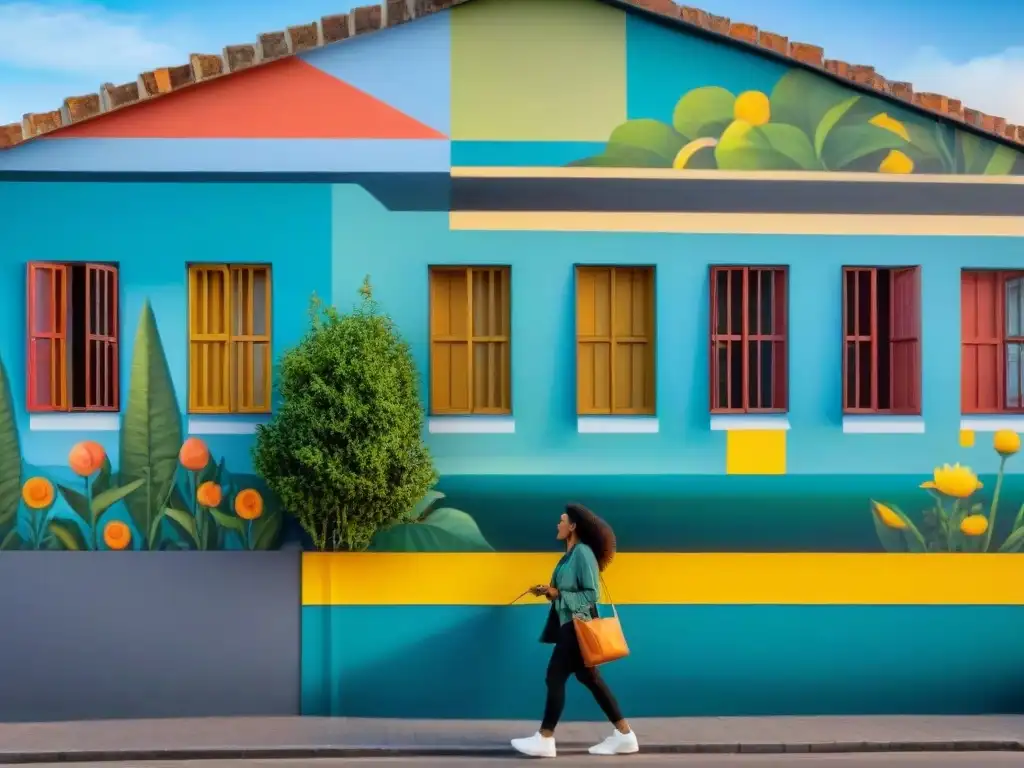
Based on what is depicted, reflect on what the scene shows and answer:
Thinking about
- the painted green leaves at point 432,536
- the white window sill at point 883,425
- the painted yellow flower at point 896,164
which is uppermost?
the painted yellow flower at point 896,164

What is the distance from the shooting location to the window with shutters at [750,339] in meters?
10.9

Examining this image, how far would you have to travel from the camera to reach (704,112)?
1080 cm

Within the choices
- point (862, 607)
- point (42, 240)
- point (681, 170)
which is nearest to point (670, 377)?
point (681, 170)

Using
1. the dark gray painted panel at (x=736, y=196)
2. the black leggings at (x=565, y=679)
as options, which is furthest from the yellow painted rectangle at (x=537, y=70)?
the black leggings at (x=565, y=679)

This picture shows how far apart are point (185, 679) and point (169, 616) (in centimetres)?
56

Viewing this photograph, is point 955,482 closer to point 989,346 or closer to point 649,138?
point 989,346

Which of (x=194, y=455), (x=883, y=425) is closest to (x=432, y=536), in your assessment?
(x=194, y=455)

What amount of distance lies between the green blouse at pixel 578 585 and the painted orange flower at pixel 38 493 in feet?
15.1

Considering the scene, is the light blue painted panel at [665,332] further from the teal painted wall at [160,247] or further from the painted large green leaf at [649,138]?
the painted large green leaf at [649,138]

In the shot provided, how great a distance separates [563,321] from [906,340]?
10.6ft

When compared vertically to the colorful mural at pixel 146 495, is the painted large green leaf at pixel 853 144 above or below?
above

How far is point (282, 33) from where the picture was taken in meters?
10.5

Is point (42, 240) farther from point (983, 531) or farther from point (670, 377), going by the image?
point (983, 531)

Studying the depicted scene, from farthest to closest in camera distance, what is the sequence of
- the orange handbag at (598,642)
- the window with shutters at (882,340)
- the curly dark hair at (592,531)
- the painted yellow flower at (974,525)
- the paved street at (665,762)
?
the window with shutters at (882,340) < the painted yellow flower at (974,525) < the curly dark hair at (592,531) < the orange handbag at (598,642) < the paved street at (665,762)
